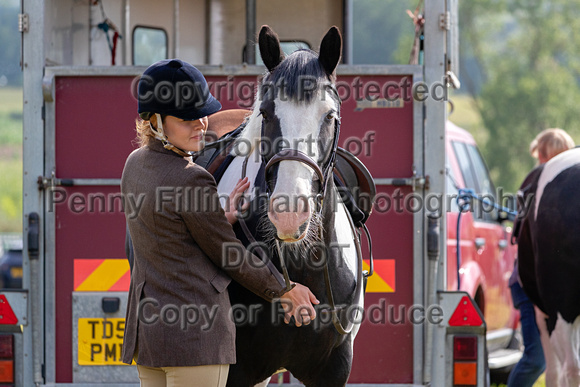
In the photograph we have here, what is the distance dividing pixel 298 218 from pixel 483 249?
4.79m

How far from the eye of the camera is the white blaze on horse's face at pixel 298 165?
290 centimetres

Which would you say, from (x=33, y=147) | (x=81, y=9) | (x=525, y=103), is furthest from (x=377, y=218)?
(x=525, y=103)

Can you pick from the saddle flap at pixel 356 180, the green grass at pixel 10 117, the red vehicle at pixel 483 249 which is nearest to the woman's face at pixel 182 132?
the saddle flap at pixel 356 180

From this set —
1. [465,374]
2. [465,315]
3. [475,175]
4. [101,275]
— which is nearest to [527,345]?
[465,374]

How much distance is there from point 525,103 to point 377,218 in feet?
94.6

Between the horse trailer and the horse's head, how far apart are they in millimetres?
1093

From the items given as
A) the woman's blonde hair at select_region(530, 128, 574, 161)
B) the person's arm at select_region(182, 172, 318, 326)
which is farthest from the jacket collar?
the woman's blonde hair at select_region(530, 128, 574, 161)

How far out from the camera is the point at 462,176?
7.46 m

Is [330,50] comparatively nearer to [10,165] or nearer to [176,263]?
[176,263]

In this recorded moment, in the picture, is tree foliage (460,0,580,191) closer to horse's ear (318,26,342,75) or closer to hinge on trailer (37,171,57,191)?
hinge on trailer (37,171,57,191)

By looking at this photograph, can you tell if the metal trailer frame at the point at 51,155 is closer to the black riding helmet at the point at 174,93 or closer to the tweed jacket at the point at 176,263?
the black riding helmet at the point at 174,93

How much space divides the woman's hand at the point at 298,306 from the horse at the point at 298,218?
0.09 meters

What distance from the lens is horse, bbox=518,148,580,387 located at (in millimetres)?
4906

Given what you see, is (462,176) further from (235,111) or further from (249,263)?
(249,263)
